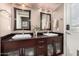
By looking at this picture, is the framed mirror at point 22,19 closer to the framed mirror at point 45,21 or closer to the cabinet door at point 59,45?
the framed mirror at point 45,21

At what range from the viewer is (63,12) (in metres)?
1.67

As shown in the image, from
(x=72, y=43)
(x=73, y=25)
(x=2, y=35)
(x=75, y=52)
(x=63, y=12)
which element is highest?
(x=63, y=12)

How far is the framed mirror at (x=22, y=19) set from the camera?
1.66m

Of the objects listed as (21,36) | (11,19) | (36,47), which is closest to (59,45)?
(36,47)

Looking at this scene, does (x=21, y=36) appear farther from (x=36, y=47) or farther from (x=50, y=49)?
(x=50, y=49)

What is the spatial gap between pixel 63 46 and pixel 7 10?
0.83 metres

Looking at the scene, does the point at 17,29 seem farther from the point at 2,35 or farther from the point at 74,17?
the point at 74,17

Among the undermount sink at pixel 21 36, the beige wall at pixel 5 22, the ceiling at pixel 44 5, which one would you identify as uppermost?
the ceiling at pixel 44 5

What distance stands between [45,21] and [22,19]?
29 cm

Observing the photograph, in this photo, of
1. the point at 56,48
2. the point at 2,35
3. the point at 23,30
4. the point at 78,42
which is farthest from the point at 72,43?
the point at 2,35

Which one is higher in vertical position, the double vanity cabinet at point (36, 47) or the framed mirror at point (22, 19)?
the framed mirror at point (22, 19)

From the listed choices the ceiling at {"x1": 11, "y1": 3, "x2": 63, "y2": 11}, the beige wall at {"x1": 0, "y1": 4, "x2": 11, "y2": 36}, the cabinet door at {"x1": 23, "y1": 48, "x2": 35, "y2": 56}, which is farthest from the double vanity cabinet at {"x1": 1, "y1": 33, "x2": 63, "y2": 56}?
the ceiling at {"x1": 11, "y1": 3, "x2": 63, "y2": 11}

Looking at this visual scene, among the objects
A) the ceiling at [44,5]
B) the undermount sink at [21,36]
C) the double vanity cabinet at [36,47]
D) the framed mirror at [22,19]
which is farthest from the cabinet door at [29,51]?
the ceiling at [44,5]

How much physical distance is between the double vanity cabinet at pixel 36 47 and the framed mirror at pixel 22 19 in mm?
168
